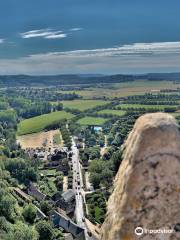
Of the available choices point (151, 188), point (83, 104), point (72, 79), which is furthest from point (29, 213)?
point (72, 79)

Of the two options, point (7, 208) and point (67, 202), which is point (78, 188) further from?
point (7, 208)

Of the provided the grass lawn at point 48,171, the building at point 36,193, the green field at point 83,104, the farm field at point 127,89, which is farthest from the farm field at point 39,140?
the farm field at point 127,89

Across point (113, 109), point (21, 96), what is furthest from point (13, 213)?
point (21, 96)

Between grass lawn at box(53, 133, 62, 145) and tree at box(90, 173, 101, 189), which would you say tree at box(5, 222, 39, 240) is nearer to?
tree at box(90, 173, 101, 189)

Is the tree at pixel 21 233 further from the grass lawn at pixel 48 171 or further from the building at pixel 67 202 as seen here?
the grass lawn at pixel 48 171

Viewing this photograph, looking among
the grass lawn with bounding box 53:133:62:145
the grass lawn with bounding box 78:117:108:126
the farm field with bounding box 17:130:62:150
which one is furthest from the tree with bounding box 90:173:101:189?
the grass lawn with bounding box 78:117:108:126

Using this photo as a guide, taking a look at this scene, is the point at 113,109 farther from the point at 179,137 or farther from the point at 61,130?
the point at 179,137
